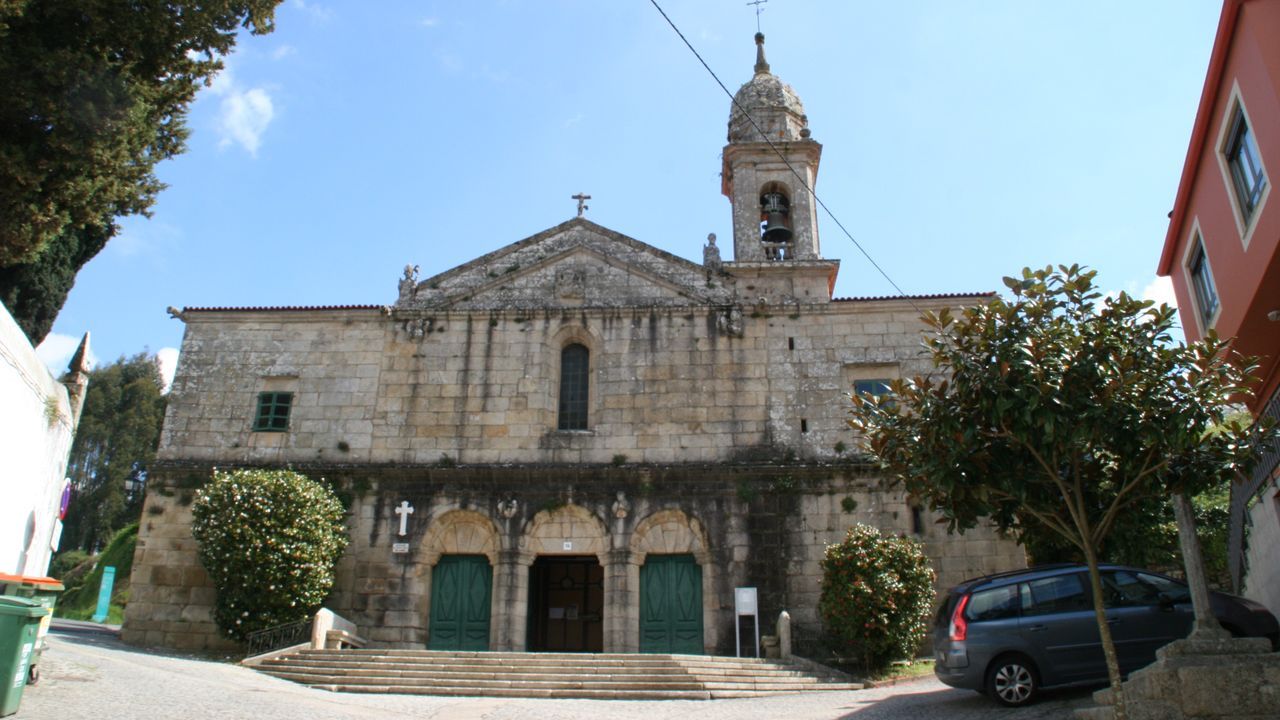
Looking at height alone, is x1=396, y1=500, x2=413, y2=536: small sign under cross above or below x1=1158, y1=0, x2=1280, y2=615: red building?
below

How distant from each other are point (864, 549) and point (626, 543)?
5.10 m

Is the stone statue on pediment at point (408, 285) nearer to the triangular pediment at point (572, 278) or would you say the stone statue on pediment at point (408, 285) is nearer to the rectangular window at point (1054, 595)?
the triangular pediment at point (572, 278)

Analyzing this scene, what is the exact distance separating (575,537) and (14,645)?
12.0 m

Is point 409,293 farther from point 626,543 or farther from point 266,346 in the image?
point 626,543

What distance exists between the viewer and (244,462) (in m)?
20.4

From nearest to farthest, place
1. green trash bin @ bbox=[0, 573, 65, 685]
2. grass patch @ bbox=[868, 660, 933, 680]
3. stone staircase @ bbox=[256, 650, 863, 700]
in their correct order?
green trash bin @ bbox=[0, 573, 65, 685] → stone staircase @ bbox=[256, 650, 863, 700] → grass patch @ bbox=[868, 660, 933, 680]

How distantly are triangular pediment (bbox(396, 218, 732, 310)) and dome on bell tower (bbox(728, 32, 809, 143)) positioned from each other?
4444 mm

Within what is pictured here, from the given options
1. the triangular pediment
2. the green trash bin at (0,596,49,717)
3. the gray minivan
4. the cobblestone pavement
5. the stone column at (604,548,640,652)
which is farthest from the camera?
the triangular pediment

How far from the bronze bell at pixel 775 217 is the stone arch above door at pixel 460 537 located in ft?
33.1

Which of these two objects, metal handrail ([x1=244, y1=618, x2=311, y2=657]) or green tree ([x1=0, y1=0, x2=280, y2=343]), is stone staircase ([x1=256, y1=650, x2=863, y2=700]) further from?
green tree ([x1=0, y1=0, x2=280, y2=343])

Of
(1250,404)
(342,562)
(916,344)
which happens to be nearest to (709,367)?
(916,344)

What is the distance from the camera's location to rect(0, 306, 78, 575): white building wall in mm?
11883

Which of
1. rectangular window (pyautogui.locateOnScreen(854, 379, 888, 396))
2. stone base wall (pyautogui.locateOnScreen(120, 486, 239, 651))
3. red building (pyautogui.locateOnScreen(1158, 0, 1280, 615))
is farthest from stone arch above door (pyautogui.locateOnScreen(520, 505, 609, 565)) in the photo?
red building (pyautogui.locateOnScreen(1158, 0, 1280, 615))

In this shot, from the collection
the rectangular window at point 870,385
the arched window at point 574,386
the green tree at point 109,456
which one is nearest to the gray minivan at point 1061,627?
the rectangular window at point 870,385
